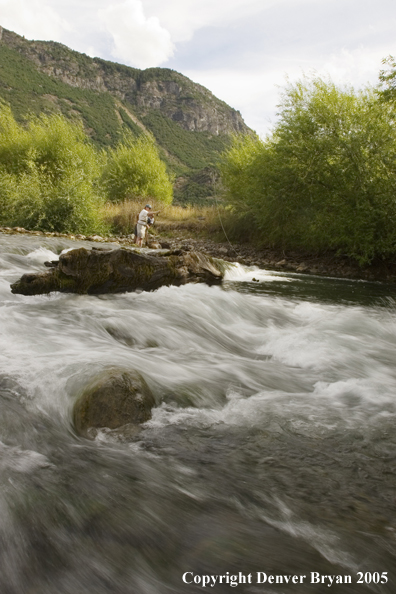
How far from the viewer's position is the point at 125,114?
479ft

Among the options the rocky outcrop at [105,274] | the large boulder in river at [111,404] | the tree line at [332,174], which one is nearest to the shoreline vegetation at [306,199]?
the tree line at [332,174]

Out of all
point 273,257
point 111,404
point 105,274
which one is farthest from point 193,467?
point 273,257

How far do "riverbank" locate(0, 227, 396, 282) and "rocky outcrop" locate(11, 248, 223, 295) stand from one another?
199 inches

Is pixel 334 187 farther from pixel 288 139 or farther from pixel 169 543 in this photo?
pixel 169 543

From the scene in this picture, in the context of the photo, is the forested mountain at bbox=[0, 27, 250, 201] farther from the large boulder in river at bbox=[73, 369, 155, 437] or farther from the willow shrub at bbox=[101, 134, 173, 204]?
the large boulder in river at bbox=[73, 369, 155, 437]

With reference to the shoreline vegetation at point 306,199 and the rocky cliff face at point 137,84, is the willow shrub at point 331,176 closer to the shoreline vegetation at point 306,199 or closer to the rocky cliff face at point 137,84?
the shoreline vegetation at point 306,199

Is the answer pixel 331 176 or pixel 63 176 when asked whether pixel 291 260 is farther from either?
pixel 63 176

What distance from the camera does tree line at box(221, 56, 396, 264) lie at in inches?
647

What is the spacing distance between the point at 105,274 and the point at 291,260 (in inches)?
525

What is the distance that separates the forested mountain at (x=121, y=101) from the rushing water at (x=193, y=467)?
229ft

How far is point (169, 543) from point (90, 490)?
61 cm

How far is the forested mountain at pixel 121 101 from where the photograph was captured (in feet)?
338

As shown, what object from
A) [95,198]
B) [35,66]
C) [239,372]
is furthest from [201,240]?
[35,66]

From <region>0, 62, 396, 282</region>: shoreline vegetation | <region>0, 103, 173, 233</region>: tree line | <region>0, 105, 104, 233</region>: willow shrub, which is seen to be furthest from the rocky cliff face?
<region>0, 62, 396, 282</region>: shoreline vegetation
